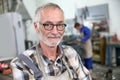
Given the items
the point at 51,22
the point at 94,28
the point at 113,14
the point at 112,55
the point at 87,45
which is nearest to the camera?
the point at 51,22

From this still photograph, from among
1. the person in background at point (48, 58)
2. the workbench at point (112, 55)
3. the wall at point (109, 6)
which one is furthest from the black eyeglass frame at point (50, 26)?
the wall at point (109, 6)

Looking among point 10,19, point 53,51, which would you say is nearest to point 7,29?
point 10,19

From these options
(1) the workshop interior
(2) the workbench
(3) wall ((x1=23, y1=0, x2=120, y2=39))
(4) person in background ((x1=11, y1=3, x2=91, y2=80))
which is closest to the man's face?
(4) person in background ((x1=11, y1=3, x2=91, y2=80))

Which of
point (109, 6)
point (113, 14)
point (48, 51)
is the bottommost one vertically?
point (48, 51)

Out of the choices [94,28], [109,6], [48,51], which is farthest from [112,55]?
[48,51]

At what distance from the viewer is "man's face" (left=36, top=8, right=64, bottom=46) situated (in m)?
1.05

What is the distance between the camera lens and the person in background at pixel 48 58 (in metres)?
1.02

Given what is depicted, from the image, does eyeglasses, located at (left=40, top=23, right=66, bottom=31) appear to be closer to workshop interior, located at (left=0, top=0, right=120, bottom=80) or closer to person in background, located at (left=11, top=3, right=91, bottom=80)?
person in background, located at (left=11, top=3, right=91, bottom=80)

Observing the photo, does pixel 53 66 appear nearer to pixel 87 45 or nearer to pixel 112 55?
pixel 87 45

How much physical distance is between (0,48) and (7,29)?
358 millimetres

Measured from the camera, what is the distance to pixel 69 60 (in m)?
1.17

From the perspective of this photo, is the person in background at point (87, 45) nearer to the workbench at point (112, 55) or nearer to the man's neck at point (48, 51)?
the workbench at point (112, 55)

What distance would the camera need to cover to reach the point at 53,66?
1091 mm

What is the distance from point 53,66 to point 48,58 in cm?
5
